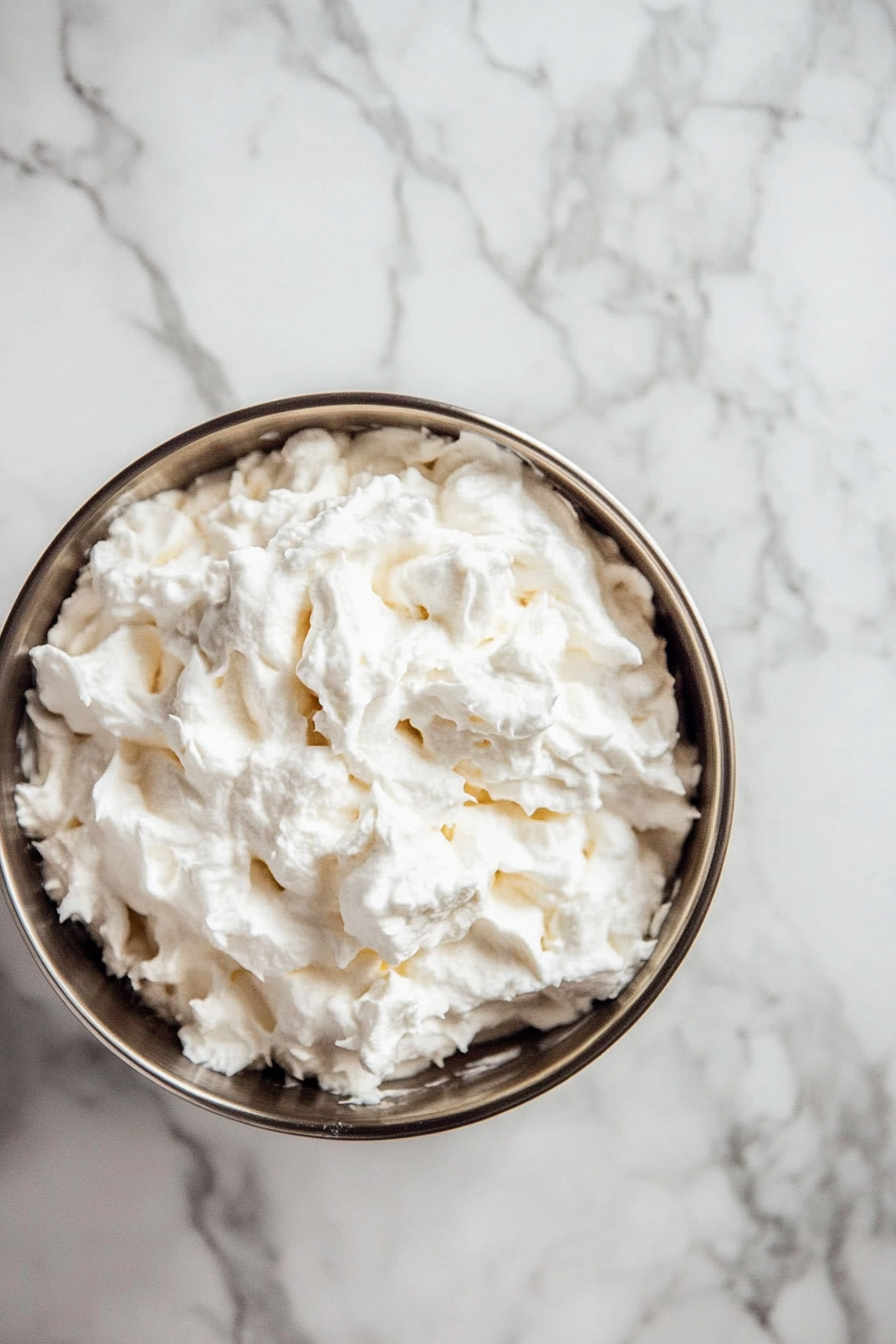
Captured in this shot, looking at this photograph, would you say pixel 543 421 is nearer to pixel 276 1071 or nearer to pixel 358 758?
pixel 358 758

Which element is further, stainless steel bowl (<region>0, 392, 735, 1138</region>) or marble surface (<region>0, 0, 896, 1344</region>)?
marble surface (<region>0, 0, 896, 1344</region>)

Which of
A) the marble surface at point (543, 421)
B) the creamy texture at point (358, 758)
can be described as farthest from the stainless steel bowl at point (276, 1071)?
the marble surface at point (543, 421)

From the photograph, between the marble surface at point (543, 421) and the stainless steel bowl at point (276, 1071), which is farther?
the marble surface at point (543, 421)

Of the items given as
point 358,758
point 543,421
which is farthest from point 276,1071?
point 543,421

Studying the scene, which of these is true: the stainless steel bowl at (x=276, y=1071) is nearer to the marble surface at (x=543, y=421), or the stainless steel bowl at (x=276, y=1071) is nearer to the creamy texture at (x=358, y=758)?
the creamy texture at (x=358, y=758)


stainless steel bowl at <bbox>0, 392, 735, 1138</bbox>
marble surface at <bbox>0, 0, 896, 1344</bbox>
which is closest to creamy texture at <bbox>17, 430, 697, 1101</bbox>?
stainless steel bowl at <bbox>0, 392, 735, 1138</bbox>

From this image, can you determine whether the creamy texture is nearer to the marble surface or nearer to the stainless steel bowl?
the stainless steel bowl
